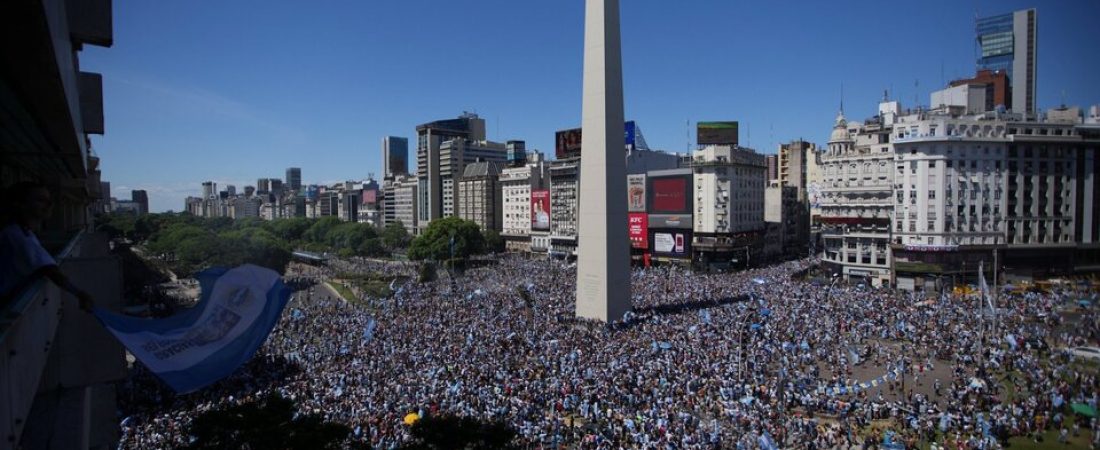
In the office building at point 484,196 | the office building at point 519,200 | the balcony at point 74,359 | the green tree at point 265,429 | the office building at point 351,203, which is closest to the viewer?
the balcony at point 74,359

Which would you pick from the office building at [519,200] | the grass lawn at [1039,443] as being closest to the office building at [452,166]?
the office building at [519,200]

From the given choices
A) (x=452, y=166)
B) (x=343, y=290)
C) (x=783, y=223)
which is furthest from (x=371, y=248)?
(x=783, y=223)

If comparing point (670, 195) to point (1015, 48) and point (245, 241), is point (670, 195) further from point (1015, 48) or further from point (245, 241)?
point (1015, 48)

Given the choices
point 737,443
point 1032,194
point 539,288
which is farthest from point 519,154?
point 737,443

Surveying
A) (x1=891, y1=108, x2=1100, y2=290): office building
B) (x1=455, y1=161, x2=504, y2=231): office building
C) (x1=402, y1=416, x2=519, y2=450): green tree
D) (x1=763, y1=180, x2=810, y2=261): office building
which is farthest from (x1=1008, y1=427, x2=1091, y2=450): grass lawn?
(x1=455, y1=161, x2=504, y2=231): office building

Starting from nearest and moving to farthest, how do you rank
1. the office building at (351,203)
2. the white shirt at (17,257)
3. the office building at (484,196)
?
the white shirt at (17,257) < the office building at (484,196) < the office building at (351,203)

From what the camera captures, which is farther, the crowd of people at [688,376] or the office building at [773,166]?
the office building at [773,166]

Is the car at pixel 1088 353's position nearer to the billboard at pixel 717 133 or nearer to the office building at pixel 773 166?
the billboard at pixel 717 133
